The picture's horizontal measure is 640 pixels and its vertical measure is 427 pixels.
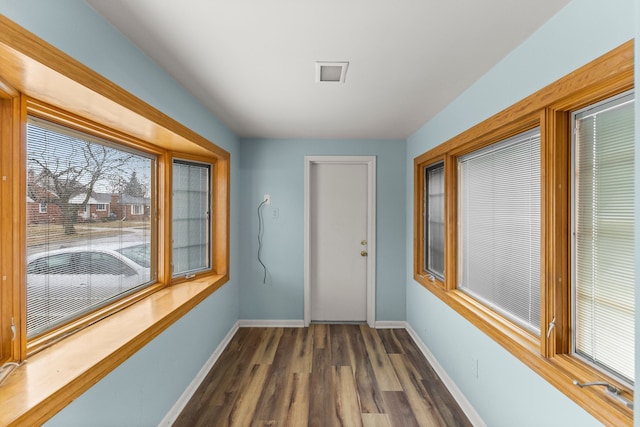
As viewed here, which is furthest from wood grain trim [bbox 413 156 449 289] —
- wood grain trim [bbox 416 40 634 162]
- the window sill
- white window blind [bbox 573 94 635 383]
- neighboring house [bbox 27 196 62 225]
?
neighboring house [bbox 27 196 62 225]

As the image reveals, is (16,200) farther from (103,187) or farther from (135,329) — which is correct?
(135,329)

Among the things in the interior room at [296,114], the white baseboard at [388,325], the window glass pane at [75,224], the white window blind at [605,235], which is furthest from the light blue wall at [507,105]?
the window glass pane at [75,224]

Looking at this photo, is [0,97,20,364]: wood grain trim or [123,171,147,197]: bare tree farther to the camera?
[123,171,147,197]: bare tree

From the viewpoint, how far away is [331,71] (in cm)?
189

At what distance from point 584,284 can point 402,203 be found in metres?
2.43

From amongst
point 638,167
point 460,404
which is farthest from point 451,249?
point 638,167

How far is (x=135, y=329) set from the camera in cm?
175

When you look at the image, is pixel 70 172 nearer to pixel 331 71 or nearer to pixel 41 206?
pixel 41 206

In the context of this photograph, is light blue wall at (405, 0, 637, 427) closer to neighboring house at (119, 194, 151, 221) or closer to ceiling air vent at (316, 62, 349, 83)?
ceiling air vent at (316, 62, 349, 83)

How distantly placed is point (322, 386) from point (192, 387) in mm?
1008

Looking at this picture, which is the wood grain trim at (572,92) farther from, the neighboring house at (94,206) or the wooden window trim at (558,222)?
the neighboring house at (94,206)

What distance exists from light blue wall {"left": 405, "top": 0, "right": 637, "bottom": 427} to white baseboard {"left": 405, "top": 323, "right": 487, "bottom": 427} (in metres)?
0.05

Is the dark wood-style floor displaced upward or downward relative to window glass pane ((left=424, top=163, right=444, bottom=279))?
downward

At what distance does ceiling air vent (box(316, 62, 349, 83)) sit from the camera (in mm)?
1788
